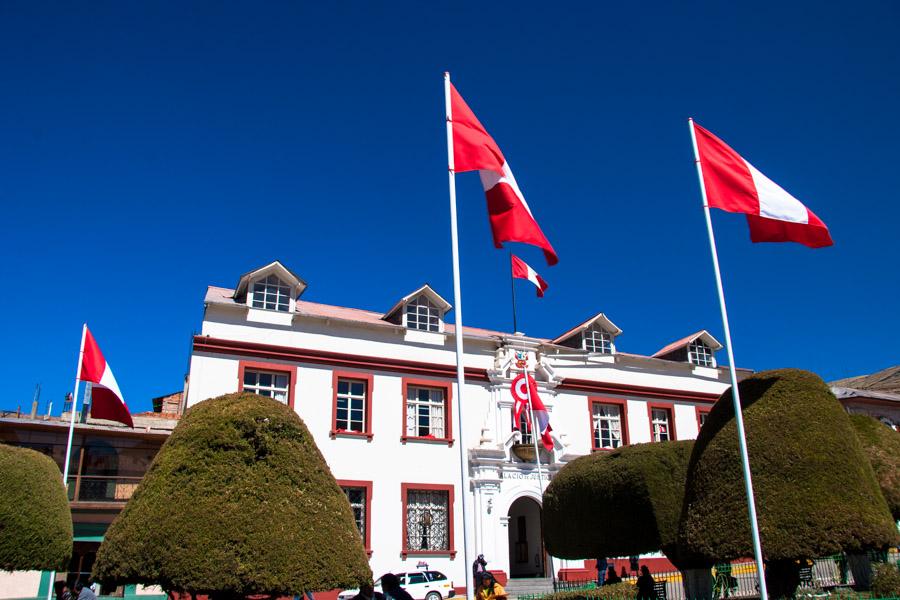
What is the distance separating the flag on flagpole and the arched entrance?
357cm

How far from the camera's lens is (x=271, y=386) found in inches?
1012

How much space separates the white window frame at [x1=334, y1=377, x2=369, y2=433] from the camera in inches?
1041

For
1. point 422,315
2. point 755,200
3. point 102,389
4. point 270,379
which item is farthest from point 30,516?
point 422,315

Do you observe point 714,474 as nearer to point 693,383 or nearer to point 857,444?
point 857,444

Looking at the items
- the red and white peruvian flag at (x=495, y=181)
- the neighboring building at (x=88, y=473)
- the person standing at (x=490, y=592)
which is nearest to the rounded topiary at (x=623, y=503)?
the person standing at (x=490, y=592)

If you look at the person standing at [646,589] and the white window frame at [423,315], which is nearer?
the person standing at [646,589]

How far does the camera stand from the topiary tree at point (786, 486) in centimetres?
1197

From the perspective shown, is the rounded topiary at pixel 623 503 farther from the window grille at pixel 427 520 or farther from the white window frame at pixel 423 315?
the white window frame at pixel 423 315

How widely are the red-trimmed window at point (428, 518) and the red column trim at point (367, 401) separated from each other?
2277 mm

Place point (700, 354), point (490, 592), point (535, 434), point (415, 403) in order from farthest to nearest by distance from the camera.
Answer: point (700, 354) < point (415, 403) < point (535, 434) < point (490, 592)

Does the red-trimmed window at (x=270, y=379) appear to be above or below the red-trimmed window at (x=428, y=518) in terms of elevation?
above

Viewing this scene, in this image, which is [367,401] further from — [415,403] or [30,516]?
[30,516]

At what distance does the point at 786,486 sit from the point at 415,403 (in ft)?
55.2

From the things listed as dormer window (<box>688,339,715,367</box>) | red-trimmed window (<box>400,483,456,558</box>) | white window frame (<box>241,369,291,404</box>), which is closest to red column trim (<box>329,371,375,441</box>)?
white window frame (<box>241,369,291,404</box>)
